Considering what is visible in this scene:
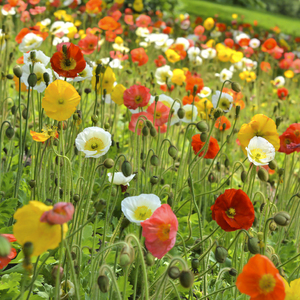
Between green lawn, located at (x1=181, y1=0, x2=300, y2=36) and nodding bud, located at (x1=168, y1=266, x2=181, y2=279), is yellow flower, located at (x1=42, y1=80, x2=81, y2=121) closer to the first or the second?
nodding bud, located at (x1=168, y1=266, x2=181, y2=279)

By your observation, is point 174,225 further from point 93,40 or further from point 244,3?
point 244,3

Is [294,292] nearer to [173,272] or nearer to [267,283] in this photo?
[267,283]

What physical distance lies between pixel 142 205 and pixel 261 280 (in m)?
0.41

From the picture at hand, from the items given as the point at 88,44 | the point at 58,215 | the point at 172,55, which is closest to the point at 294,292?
the point at 58,215

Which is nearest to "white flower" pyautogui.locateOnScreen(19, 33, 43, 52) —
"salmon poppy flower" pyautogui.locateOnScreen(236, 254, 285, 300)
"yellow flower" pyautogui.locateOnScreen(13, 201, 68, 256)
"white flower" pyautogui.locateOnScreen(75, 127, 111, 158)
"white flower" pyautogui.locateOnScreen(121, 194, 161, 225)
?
"white flower" pyautogui.locateOnScreen(75, 127, 111, 158)

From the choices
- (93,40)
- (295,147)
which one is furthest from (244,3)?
(295,147)

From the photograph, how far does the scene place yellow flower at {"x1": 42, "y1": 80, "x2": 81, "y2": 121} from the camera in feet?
4.11

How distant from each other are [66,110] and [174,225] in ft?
1.82

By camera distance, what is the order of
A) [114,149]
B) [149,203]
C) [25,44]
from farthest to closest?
[114,149]
[25,44]
[149,203]

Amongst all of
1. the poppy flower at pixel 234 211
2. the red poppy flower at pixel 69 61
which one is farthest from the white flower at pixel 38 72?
the poppy flower at pixel 234 211

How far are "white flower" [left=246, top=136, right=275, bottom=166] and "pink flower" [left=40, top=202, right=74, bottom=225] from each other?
0.76 meters

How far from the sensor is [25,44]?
7.07ft

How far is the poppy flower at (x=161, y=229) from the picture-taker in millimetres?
945

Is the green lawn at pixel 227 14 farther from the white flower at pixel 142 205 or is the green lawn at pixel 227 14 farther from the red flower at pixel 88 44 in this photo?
the white flower at pixel 142 205
